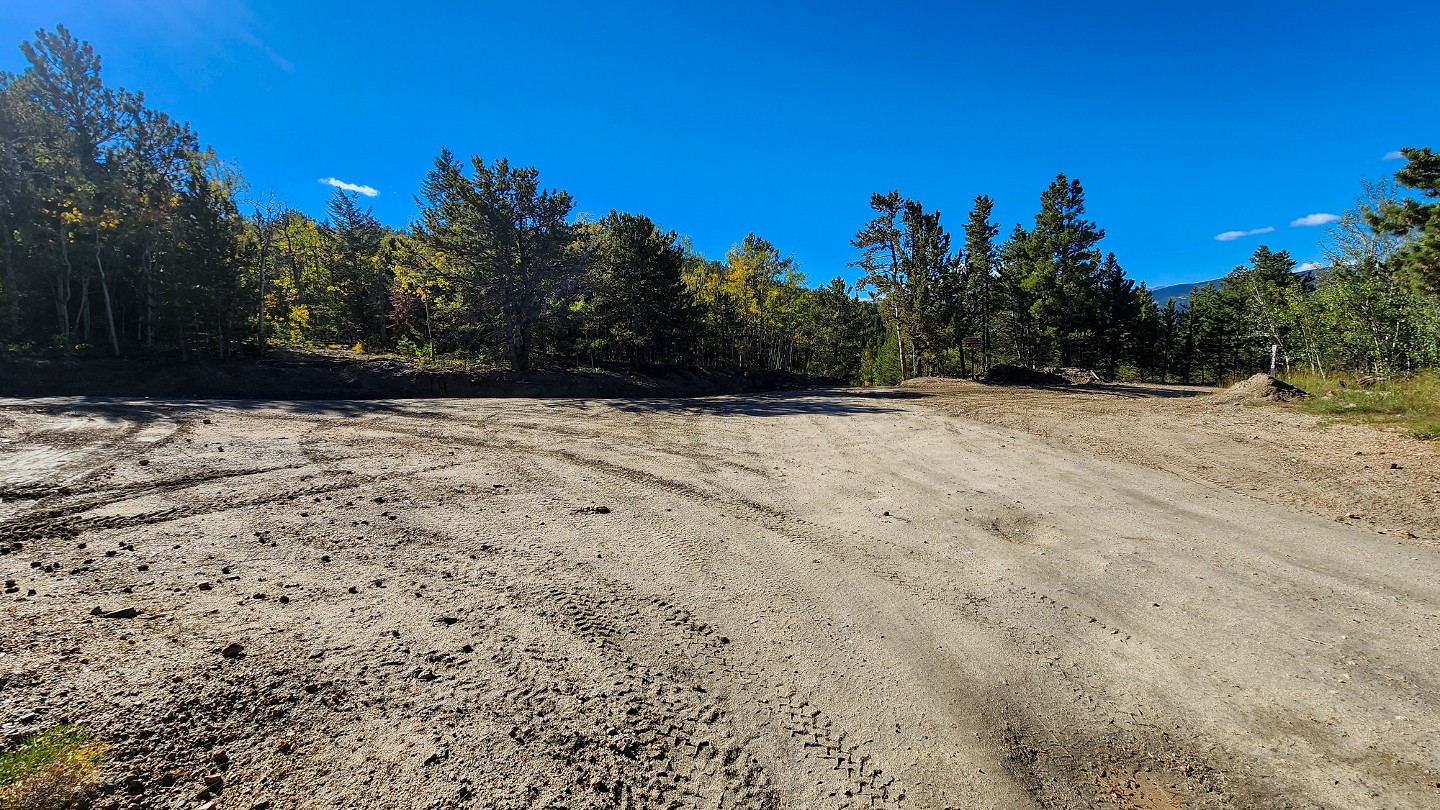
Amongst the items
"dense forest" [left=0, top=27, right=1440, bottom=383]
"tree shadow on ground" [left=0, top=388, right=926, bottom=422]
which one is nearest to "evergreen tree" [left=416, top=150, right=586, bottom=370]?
"dense forest" [left=0, top=27, right=1440, bottom=383]

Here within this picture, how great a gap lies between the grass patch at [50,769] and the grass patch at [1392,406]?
14584 millimetres

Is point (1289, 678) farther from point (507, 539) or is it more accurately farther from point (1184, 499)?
point (507, 539)

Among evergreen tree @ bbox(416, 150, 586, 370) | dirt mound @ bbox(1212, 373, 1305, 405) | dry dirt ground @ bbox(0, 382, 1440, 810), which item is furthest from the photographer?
evergreen tree @ bbox(416, 150, 586, 370)

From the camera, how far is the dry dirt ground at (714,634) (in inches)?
80.5

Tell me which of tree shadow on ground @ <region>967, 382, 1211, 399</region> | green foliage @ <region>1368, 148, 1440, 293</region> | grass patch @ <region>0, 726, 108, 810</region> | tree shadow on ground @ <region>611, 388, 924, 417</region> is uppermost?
green foliage @ <region>1368, 148, 1440, 293</region>

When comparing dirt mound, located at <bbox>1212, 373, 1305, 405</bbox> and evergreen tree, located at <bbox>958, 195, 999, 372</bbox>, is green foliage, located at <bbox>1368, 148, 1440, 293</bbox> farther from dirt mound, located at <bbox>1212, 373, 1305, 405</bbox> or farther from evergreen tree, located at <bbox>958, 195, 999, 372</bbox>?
evergreen tree, located at <bbox>958, 195, 999, 372</bbox>

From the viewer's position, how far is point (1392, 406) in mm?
9836

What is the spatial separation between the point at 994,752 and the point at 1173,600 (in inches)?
97.0

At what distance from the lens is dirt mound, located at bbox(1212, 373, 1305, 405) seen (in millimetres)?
13211

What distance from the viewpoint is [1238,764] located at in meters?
2.22

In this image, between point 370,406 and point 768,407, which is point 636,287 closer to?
point 768,407

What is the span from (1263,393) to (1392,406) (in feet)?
13.0

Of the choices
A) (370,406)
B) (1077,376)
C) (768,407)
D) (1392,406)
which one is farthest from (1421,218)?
(370,406)

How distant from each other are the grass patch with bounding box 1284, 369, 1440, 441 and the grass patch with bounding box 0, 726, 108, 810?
14.6 meters
